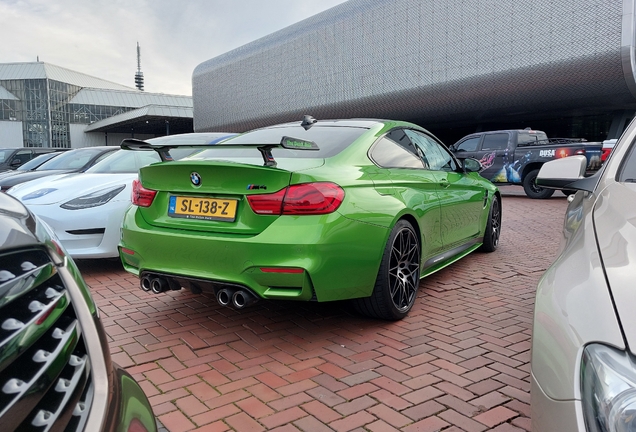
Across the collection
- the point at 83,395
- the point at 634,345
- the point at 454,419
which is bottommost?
the point at 454,419

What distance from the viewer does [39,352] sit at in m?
0.98

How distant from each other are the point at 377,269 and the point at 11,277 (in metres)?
2.43

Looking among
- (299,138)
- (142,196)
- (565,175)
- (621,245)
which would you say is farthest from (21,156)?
(621,245)

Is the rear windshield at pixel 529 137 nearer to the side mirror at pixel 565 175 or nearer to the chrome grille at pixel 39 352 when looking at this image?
the side mirror at pixel 565 175

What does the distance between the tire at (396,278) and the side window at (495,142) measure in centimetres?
1078

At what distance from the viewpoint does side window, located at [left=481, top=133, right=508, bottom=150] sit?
43.9 ft

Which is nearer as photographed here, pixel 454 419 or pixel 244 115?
pixel 454 419

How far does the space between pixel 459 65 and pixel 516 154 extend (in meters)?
18.1

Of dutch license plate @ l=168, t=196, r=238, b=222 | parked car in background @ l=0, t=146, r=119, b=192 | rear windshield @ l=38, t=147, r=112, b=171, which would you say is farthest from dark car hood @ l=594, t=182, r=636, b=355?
rear windshield @ l=38, t=147, r=112, b=171

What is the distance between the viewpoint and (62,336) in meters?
1.08

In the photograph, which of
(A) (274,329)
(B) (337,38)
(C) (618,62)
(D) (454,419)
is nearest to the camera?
(D) (454,419)

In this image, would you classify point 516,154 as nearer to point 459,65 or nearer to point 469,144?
point 469,144

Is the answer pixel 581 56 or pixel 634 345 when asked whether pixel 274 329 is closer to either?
pixel 634 345

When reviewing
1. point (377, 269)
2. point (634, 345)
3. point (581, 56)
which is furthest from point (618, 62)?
point (634, 345)
